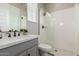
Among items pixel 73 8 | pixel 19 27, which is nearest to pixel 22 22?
pixel 19 27

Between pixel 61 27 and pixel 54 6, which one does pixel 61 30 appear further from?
pixel 54 6

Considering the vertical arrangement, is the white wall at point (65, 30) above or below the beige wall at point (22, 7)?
below

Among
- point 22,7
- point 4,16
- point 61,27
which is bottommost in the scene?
point 61,27

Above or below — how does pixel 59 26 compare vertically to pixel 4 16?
below

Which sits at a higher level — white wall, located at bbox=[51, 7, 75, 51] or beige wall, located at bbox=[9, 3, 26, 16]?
beige wall, located at bbox=[9, 3, 26, 16]

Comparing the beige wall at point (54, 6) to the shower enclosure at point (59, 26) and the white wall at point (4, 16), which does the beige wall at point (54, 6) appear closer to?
the shower enclosure at point (59, 26)

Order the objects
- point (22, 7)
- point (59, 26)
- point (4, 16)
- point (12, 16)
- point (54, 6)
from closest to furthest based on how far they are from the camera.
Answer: point (4, 16), point (12, 16), point (22, 7), point (54, 6), point (59, 26)

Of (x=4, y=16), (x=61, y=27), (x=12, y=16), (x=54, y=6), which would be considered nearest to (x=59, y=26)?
(x=61, y=27)

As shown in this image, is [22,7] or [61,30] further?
[61,30]

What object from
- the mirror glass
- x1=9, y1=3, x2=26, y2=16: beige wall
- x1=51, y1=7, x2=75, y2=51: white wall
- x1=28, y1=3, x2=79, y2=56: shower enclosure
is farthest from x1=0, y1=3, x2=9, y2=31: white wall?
x1=51, y1=7, x2=75, y2=51: white wall

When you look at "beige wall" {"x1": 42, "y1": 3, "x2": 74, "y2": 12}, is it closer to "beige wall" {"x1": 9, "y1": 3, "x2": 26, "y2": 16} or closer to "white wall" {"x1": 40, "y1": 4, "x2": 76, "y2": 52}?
"white wall" {"x1": 40, "y1": 4, "x2": 76, "y2": 52}

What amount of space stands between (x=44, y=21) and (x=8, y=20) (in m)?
1.48

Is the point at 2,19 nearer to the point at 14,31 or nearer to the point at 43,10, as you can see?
the point at 14,31

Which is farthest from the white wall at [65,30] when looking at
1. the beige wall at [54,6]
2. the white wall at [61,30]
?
the beige wall at [54,6]
